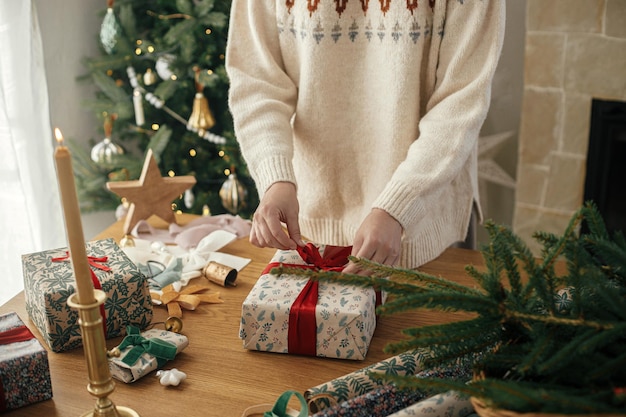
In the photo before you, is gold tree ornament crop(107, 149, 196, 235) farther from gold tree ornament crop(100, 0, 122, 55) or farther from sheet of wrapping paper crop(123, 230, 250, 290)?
gold tree ornament crop(100, 0, 122, 55)

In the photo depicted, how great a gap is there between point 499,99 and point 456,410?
198 cm

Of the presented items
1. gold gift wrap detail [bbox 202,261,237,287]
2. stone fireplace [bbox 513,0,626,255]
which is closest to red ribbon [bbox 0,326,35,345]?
gold gift wrap detail [bbox 202,261,237,287]

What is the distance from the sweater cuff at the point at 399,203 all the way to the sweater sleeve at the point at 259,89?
0.22m

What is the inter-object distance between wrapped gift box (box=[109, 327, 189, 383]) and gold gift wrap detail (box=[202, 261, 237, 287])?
21cm

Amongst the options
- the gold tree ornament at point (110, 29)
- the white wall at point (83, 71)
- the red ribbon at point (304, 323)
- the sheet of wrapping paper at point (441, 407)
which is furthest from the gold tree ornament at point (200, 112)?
the sheet of wrapping paper at point (441, 407)

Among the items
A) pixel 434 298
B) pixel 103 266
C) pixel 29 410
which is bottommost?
pixel 29 410

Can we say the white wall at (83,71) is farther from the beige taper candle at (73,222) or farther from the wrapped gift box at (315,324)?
the beige taper candle at (73,222)

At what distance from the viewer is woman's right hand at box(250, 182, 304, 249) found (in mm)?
1218

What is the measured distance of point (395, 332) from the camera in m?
1.13

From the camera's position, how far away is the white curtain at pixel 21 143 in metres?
2.12

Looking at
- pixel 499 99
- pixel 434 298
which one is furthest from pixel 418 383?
pixel 499 99

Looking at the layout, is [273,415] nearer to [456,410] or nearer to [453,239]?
[456,410]

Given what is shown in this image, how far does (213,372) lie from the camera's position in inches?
40.7

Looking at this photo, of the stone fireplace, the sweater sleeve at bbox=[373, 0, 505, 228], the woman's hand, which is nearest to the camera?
the woman's hand
